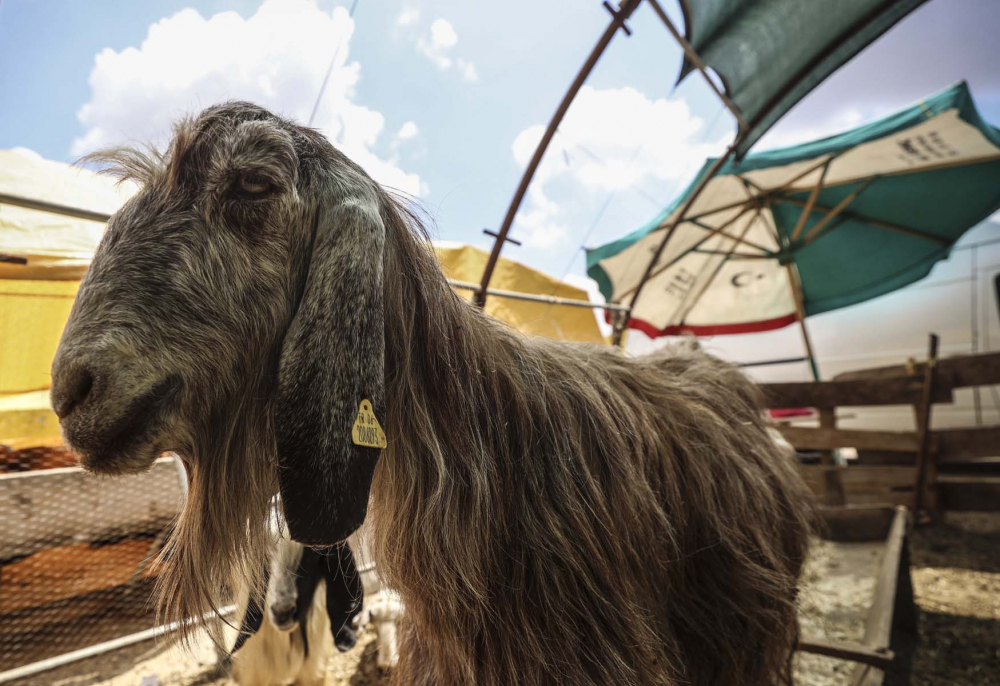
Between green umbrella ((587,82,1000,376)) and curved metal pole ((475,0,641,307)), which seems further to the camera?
green umbrella ((587,82,1000,376))

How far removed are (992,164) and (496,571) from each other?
23.4 ft

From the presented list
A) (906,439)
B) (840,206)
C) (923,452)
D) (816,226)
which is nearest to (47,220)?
(923,452)

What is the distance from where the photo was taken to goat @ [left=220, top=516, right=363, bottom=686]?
60.4 inches

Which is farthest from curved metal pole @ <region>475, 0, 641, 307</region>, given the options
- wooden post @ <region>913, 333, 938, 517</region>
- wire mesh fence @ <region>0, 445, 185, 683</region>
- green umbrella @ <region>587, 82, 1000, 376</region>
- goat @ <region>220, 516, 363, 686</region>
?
wooden post @ <region>913, 333, 938, 517</region>

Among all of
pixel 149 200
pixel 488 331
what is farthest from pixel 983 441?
pixel 149 200

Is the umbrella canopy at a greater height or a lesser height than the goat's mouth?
greater

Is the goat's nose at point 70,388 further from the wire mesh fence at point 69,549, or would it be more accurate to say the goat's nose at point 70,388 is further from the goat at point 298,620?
the wire mesh fence at point 69,549

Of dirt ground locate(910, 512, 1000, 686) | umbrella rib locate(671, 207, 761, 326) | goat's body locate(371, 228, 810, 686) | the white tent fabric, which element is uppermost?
umbrella rib locate(671, 207, 761, 326)

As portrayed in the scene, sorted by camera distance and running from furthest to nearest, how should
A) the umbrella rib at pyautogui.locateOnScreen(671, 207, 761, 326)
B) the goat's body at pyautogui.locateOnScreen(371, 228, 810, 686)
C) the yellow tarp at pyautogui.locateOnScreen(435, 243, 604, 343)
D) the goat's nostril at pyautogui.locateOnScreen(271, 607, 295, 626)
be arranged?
the umbrella rib at pyautogui.locateOnScreen(671, 207, 761, 326), the yellow tarp at pyautogui.locateOnScreen(435, 243, 604, 343), the goat's nostril at pyautogui.locateOnScreen(271, 607, 295, 626), the goat's body at pyautogui.locateOnScreen(371, 228, 810, 686)

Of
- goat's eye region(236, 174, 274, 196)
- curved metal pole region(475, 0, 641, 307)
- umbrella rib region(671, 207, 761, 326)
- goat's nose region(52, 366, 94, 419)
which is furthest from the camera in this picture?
umbrella rib region(671, 207, 761, 326)

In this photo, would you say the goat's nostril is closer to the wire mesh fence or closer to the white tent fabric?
the wire mesh fence

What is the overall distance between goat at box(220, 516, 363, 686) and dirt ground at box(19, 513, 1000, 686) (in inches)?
8.6

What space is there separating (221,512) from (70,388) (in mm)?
300

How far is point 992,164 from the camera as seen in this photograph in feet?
17.8
